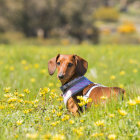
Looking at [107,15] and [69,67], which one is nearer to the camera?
[69,67]

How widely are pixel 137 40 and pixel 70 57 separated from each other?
31.1 m

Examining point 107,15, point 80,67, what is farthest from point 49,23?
point 80,67

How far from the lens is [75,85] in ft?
10.9

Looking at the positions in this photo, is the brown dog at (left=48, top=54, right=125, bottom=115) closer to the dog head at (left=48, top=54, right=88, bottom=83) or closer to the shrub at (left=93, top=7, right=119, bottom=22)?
the dog head at (left=48, top=54, right=88, bottom=83)

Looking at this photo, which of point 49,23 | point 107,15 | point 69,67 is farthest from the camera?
point 107,15

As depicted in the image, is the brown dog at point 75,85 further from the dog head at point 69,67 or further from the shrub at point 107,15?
the shrub at point 107,15

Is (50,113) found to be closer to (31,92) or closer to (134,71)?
(31,92)

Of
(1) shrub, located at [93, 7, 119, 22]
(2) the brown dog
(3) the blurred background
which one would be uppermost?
(1) shrub, located at [93, 7, 119, 22]

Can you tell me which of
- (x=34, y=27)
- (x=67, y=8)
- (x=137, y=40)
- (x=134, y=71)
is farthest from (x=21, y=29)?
(x=134, y=71)

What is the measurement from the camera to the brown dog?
3.18 meters

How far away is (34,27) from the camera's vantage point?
3203 cm

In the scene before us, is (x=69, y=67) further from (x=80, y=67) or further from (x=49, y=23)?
(x=49, y=23)

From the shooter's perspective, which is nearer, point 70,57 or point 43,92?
point 43,92

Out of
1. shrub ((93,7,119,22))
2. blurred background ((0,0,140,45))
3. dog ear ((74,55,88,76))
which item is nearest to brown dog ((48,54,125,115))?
dog ear ((74,55,88,76))
